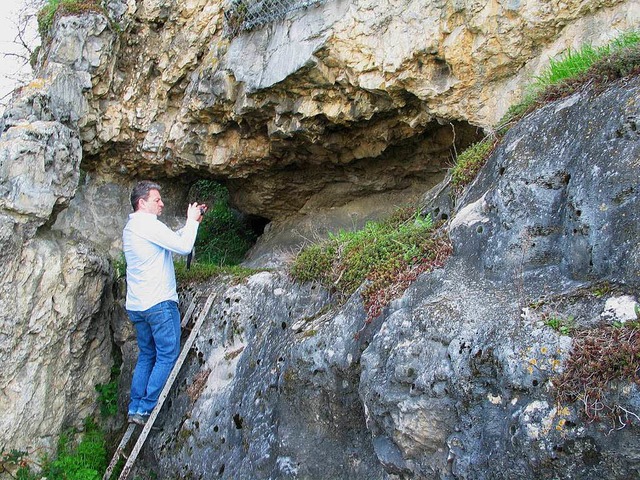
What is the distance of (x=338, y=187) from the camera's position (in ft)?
29.4

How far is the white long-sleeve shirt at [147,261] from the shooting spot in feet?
19.1

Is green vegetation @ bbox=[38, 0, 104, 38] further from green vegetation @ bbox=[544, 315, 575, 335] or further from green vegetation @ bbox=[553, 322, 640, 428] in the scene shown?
green vegetation @ bbox=[553, 322, 640, 428]

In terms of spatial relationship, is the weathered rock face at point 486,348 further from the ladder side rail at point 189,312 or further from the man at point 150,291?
the ladder side rail at point 189,312

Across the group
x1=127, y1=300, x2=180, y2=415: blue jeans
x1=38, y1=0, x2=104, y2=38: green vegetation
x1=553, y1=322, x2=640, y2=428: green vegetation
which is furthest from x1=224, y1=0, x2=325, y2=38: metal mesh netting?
x1=553, y1=322, x2=640, y2=428: green vegetation

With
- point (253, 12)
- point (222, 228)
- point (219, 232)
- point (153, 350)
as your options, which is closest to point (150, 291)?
point (153, 350)

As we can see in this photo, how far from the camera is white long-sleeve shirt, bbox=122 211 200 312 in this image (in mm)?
5824

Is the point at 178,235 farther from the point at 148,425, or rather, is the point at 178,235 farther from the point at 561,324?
the point at 561,324

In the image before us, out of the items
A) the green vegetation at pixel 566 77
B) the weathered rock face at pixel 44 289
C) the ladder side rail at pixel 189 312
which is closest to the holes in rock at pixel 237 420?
the ladder side rail at pixel 189 312

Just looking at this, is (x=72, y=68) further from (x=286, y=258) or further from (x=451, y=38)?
(x=451, y=38)

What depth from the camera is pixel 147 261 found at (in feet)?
19.5

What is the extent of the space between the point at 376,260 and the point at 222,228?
6.55 metres

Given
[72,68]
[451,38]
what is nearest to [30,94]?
[72,68]

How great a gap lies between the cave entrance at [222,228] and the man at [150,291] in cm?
362

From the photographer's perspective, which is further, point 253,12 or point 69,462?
point 253,12
